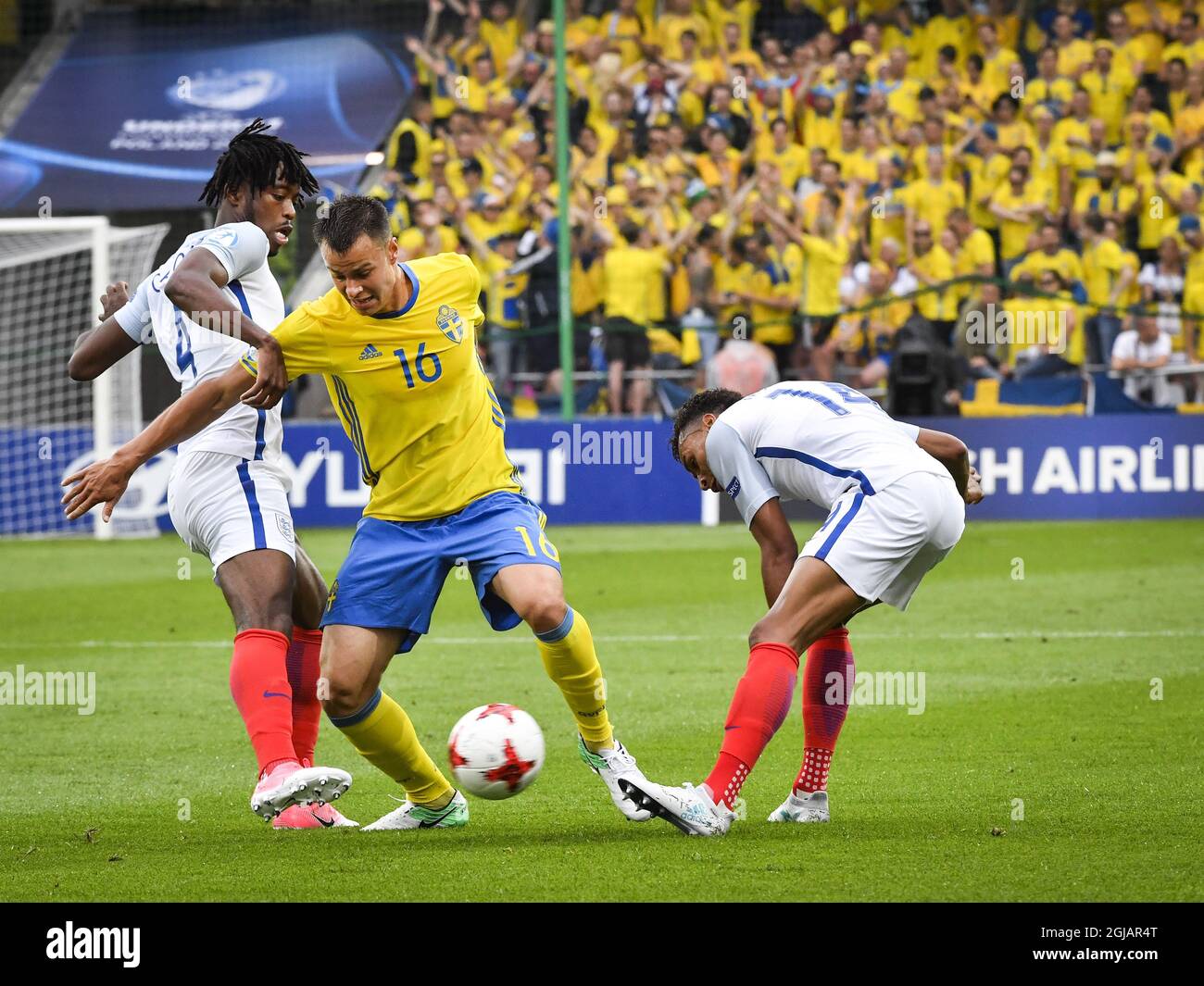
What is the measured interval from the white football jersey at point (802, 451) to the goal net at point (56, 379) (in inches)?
434

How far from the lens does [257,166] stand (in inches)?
229

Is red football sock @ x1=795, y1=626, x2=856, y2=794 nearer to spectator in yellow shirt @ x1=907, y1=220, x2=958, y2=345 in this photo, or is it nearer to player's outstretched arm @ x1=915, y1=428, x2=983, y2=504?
player's outstretched arm @ x1=915, y1=428, x2=983, y2=504

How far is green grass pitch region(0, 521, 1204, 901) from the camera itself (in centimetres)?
470

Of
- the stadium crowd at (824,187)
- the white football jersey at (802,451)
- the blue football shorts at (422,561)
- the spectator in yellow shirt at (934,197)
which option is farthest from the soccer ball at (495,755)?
the spectator in yellow shirt at (934,197)

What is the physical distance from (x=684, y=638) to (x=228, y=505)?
4.82m

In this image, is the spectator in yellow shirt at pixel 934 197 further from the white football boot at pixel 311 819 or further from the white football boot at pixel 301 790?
the white football boot at pixel 301 790

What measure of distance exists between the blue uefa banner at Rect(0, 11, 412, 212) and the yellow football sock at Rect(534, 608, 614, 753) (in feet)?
48.7

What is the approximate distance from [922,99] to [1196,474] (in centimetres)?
500

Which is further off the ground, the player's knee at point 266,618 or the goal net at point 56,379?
the player's knee at point 266,618

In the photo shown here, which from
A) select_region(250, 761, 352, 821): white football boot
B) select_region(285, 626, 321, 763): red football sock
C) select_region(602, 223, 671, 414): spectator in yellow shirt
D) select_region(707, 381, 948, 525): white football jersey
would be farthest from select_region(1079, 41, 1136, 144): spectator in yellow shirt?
select_region(250, 761, 352, 821): white football boot

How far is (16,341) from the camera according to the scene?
18.4 metres

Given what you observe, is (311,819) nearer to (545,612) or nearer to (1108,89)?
(545,612)

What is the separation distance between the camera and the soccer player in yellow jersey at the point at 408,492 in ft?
17.1

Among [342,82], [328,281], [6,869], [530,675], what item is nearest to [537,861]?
[6,869]
